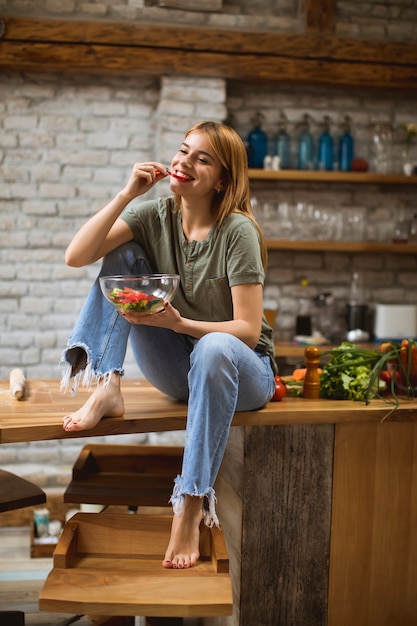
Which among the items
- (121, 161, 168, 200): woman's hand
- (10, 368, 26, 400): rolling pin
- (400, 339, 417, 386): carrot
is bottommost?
(10, 368, 26, 400): rolling pin

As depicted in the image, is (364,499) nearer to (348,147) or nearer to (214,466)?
(214,466)

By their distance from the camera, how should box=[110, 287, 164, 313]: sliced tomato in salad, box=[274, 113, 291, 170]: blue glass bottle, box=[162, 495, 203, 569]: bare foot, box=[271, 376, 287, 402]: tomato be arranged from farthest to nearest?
box=[274, 113, 291, 170]: blue glass bottle
box=[271, 376, 287, 402]: tomato
box=[110, 287, 164, 313]: sliced tomato in salad
box=[162, 495, 203, 569]: bare foot

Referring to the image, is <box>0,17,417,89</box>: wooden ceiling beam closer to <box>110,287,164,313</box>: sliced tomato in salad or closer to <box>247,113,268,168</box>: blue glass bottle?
<box>247,113,268,168</box>: blue glass bottle

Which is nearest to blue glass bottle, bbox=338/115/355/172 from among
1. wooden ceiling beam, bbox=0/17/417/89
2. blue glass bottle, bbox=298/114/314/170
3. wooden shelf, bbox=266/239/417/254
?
blue glass bottle, bbox=298/114/314/170

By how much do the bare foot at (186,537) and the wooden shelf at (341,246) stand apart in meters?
2.68

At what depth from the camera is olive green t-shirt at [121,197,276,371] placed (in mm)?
2318

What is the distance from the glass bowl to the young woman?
0.03 m

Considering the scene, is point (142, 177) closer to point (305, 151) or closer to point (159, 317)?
point (159, 317)

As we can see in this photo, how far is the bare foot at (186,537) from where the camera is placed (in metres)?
1.90

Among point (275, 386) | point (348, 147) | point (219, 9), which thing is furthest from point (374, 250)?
point (275, 386)

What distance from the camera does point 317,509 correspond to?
7.80 ft

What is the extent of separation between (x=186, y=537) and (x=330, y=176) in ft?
10.1

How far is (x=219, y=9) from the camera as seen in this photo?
14.7 feet

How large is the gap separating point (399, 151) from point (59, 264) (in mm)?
2292
